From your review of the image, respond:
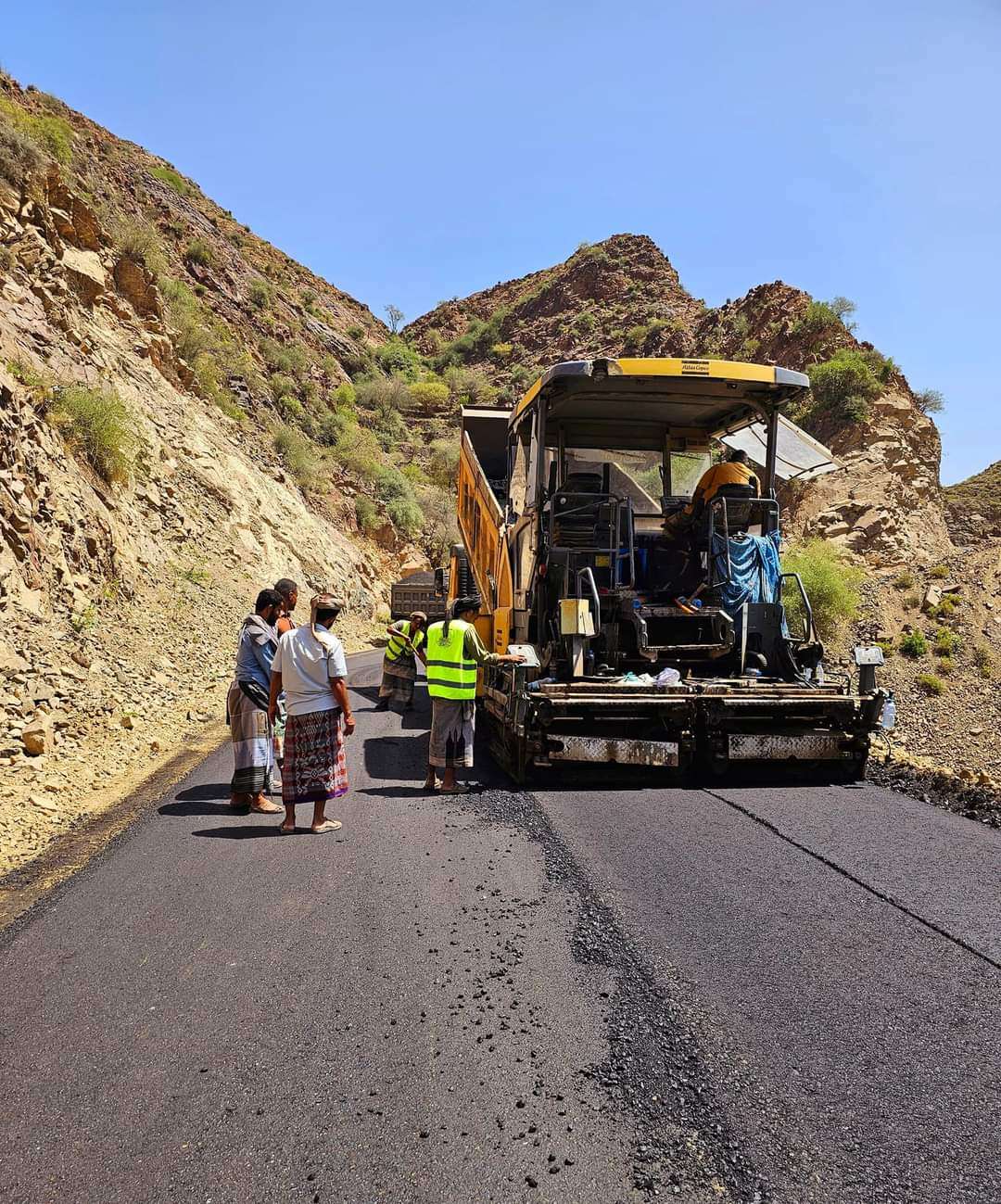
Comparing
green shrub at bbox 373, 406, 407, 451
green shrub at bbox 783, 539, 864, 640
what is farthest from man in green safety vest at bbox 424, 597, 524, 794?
green shrub at bbox 373, 406, 407, 451

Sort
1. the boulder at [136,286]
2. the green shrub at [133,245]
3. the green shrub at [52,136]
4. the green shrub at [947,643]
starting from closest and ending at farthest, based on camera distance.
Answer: the green shrub at [947,643] < the green shrub at [52,136] < the boulder at [136,286] < the green shrub at [133,245]

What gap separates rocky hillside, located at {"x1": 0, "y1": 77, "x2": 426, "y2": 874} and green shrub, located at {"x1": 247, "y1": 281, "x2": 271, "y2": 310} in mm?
1805

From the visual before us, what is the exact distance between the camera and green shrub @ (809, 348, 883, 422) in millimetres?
25562

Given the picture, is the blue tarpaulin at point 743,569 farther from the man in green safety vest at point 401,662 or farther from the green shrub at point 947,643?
the green shrub at point 947,643

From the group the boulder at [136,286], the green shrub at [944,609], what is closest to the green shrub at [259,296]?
the boulder at [136,286]

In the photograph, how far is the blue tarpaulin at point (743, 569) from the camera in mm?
→ 7711

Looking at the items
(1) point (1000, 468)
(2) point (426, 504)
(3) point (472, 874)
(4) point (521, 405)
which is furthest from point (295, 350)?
(3) point (472, 874)

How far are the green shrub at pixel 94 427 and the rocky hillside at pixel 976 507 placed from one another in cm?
2214

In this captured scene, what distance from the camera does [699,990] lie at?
3.42m

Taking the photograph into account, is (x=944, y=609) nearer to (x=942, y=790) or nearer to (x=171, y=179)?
(x=942, y=790)

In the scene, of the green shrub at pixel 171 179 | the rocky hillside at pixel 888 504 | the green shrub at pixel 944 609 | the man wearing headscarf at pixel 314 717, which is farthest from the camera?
the green shrub at pixel 171 179

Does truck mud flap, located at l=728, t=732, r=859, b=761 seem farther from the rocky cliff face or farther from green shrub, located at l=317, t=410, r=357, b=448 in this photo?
green shrub, located at l=317, t=410, r=357, b=448

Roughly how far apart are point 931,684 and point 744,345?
76.1 ft

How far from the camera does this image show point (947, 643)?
569 inches
